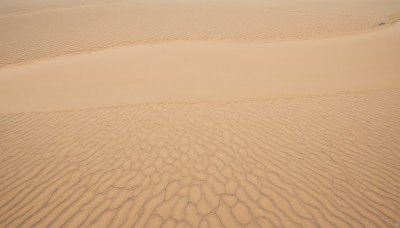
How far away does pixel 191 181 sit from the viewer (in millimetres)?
3430

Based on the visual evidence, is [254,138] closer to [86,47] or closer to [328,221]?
[328,221]

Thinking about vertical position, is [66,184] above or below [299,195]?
below

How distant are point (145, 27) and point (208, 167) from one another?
41.8 ft

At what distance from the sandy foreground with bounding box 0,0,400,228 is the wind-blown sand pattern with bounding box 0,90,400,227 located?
0.02 meters

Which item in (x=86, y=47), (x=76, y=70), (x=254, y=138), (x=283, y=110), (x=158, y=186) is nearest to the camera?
(x=158, y=186)

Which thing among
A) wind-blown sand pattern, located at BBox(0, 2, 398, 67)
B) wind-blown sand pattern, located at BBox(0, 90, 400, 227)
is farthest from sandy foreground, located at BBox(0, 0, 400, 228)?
wind-blown sand pattern, located at BBox(0, 2, 398, 67)

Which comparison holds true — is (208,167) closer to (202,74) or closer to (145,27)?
(202,74)

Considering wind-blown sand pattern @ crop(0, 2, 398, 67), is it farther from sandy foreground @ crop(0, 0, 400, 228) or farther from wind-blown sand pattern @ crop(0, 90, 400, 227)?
wind-blown sand pattern @ crop(0, 90, 400, 227)

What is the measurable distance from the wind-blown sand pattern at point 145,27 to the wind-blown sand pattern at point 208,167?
7.65 m

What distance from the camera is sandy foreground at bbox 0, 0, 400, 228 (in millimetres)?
3041

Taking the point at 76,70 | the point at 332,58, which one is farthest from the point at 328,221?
the point at 76,70

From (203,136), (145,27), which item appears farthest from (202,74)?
(145,27)

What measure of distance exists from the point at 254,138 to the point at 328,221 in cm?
194

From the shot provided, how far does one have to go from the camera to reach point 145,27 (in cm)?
1368
